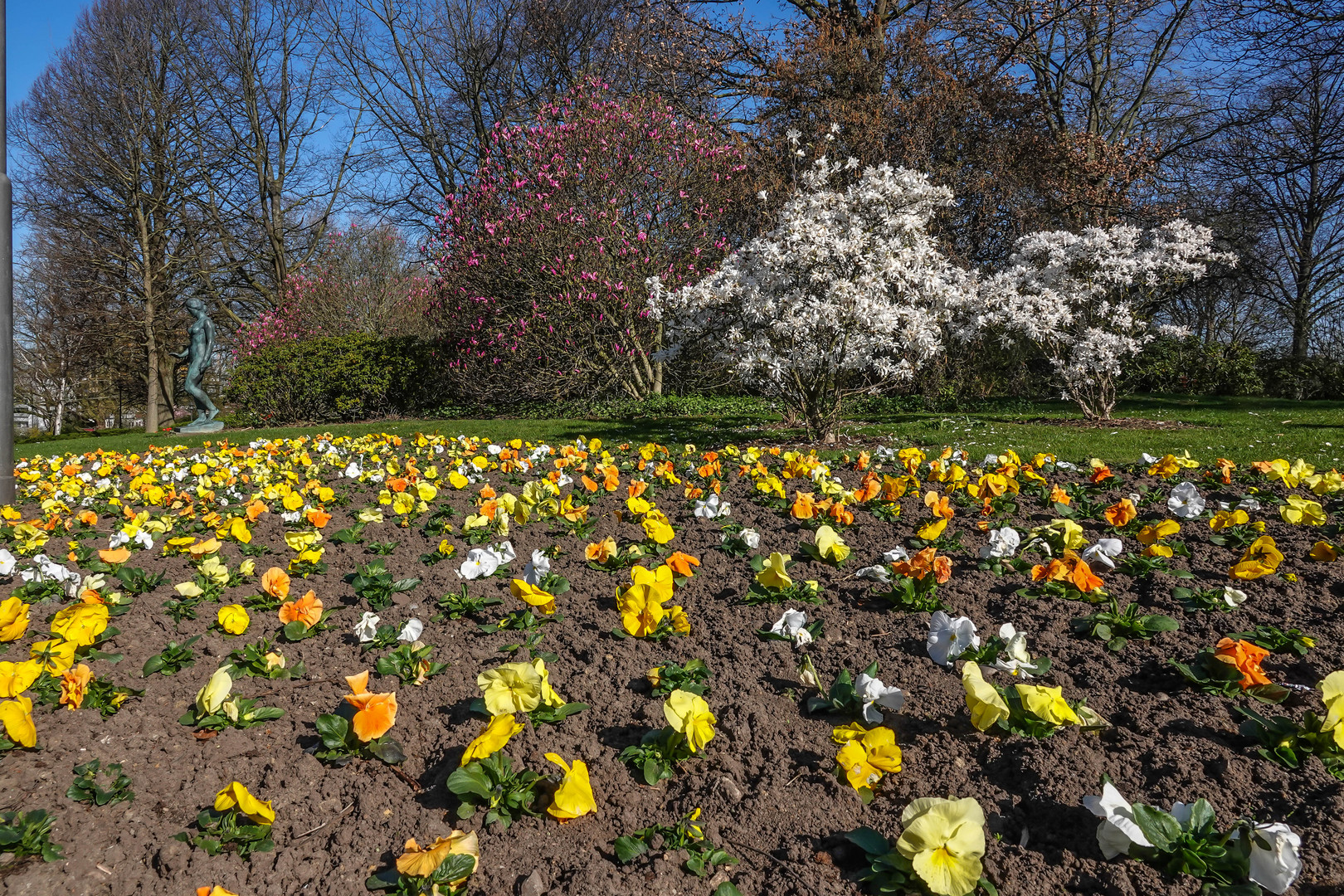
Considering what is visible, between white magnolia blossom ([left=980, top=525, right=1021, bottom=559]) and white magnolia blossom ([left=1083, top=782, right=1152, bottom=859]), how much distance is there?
136cm

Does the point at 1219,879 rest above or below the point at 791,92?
below

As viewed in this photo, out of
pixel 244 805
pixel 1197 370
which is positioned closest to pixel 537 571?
pixel 244 805

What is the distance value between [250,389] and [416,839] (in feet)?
53.2

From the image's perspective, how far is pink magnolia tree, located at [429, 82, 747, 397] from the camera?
13.2 m

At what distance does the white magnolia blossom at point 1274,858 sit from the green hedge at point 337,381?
1563cm

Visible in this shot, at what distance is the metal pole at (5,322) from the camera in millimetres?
4582

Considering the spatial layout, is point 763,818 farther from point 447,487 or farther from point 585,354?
point 585,354

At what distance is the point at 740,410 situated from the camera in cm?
1238

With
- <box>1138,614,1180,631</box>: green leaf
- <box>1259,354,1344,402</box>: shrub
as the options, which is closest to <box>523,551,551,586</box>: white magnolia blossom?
<box>1138,614,1180,631</box>: green leaf

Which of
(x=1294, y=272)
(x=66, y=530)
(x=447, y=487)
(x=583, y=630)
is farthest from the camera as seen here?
(x=1294, y=272)

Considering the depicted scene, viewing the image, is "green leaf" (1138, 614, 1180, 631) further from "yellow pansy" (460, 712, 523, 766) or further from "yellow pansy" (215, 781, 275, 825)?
"yellow pansy" (215, 781, 275, 825)

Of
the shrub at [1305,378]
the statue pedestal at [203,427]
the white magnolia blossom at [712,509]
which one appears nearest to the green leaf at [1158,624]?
the white magnolia blossom at [712,509]

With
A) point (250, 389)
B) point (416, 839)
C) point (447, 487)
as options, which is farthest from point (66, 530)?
point (250, 389)

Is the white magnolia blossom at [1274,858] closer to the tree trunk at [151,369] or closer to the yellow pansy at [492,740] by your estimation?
the yellow pansy at [492,740]
